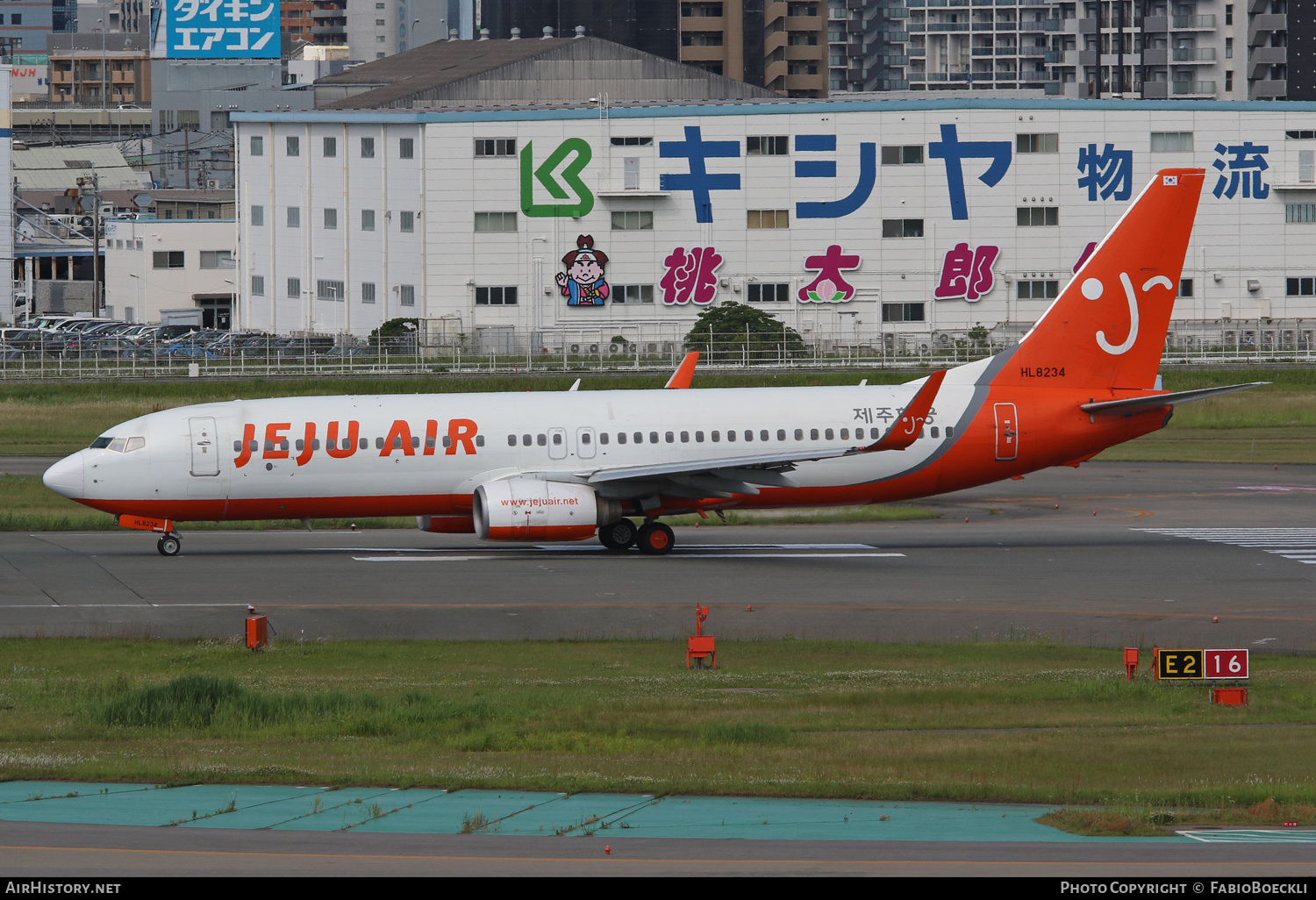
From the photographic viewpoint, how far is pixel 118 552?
3806 centimetres

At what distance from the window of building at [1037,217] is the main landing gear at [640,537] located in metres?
61.2

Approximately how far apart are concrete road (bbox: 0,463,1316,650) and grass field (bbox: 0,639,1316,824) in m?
1.87

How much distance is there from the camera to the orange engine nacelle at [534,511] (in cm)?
3584

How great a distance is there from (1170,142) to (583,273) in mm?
37245

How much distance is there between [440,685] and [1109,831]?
11630 millimetres

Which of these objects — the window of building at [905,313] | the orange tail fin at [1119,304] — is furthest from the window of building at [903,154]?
the orange tail fin at [1119,304]

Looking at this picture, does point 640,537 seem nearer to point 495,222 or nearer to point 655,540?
point 655,540

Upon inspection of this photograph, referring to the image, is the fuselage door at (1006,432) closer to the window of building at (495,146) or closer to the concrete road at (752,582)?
the concrete road at (752,582)

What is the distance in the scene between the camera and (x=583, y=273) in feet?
309

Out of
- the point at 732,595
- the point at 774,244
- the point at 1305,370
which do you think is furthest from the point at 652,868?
the point at 774,244

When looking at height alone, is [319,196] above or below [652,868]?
above

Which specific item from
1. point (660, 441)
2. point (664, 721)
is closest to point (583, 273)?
point (660, 441)

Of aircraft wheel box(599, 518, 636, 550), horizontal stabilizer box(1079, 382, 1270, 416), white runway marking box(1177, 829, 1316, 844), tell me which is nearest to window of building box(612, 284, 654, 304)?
horizontal stabilizer box(1079, 382, 1270, 416)

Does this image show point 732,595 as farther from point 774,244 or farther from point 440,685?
point 774,244
